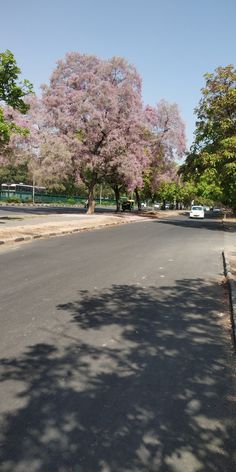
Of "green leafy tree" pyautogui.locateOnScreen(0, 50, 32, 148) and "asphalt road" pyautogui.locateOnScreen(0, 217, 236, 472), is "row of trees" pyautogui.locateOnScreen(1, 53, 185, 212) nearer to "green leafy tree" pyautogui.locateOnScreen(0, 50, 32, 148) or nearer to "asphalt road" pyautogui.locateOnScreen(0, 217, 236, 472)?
"green leafy tree" pyautogui.locateOnScreen(0, 50, 32, 148)

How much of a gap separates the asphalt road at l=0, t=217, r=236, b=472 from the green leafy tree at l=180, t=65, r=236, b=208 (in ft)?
64.8

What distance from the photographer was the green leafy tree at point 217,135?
2689cm

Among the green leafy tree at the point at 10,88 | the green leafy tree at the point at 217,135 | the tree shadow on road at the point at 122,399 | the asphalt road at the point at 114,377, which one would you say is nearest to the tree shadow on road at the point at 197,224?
the green leafy tree at the point at 217,135

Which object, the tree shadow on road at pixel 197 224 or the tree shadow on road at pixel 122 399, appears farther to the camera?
the tree shadow on road at pixel 197 224

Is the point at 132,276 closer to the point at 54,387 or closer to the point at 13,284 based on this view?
the point at 13,284

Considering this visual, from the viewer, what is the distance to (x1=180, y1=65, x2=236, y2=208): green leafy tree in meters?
26.9

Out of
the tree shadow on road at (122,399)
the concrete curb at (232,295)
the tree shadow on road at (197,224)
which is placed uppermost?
the concrete curb at (232,295)

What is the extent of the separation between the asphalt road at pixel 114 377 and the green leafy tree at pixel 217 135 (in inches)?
777

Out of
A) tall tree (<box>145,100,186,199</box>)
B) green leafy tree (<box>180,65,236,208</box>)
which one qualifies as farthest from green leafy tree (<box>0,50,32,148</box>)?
tall tree (<box>145,100,186,199</box>)

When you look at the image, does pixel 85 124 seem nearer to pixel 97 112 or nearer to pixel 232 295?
pixel 97 112

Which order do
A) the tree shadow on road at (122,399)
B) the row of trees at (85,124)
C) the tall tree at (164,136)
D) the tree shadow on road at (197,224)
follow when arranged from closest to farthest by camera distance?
the tree shadow on road at (122,399) → the tree shadow on road at (197,224) → the row of trees at (85,124) → the tall tree at (164,136)

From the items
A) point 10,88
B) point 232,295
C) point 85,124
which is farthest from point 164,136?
point 232,295

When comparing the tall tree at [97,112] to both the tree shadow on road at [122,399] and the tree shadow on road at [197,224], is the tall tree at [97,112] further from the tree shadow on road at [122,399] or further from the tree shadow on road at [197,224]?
the tree shadow on road at [122,399]

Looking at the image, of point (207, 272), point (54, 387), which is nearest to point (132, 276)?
point (207, 272)
